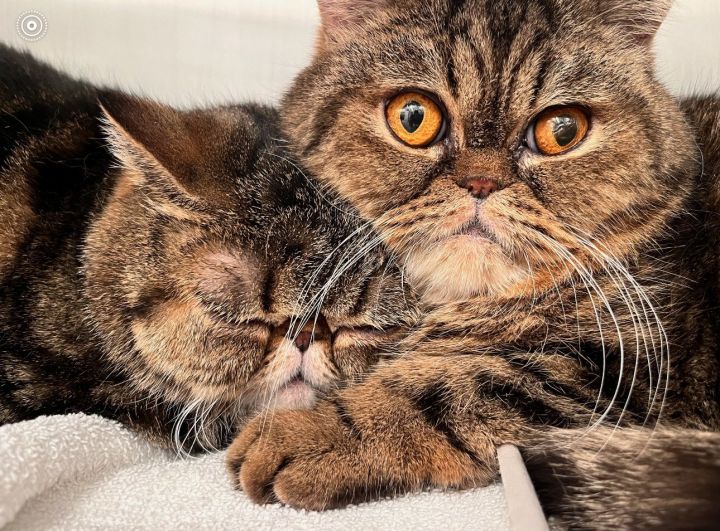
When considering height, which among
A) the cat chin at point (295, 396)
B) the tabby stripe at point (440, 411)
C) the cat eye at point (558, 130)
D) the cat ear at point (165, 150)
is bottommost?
the cat chin at point (295, 396)

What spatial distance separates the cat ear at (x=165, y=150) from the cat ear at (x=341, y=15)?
29 cm

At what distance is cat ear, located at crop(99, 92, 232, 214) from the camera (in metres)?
0.99

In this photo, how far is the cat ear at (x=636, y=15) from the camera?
111 cm

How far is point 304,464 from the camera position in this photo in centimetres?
91

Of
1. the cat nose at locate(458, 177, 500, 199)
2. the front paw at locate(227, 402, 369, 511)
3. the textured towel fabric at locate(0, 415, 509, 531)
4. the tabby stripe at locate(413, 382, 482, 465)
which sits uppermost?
the cat nose at locate(458, 177, 500, 199)

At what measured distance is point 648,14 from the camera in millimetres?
1132

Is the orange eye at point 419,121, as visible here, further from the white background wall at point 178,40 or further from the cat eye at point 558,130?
the white background wall at point 178,40

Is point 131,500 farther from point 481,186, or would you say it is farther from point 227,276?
point 481,186

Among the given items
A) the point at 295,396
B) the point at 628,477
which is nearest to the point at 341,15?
the point at 295,396

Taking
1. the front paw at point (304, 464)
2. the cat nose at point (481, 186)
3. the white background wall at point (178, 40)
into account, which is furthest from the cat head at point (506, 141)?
the white background wall at point (178, 40)

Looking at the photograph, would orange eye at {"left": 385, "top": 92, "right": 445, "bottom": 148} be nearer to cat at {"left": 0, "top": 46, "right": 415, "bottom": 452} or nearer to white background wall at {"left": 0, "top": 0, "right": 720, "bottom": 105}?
cat at {"left": 0, "top": 46, "right": 415, "bottom": 452}

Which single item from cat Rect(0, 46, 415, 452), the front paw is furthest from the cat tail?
cat Rect(0, 46, 415, 452)

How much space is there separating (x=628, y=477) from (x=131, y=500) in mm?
628

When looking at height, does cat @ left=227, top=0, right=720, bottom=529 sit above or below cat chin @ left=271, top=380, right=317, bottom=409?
above
